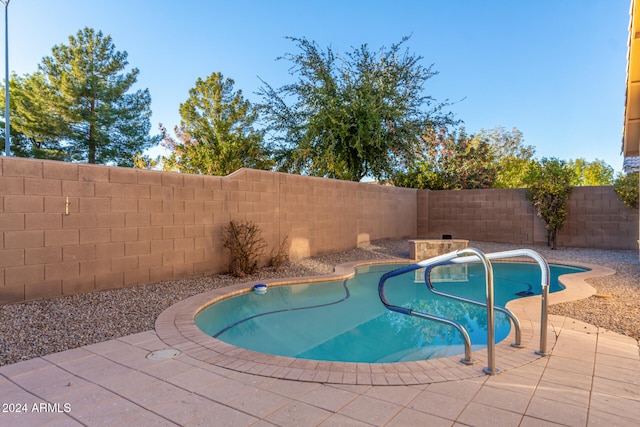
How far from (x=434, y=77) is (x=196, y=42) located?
34.8 ft

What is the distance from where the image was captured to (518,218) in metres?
13.1

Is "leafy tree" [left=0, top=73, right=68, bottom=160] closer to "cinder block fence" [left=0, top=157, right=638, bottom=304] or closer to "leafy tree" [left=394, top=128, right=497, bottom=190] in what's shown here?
"cinder block fence" [left=0, top=157, right=638, bottom=304]

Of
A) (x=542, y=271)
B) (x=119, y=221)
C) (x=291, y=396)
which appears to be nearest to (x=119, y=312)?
(x=119, y=221)

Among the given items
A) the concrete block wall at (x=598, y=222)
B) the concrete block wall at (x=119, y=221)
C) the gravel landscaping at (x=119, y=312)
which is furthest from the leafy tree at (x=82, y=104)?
the concrete block wall at (x=598, y=222)

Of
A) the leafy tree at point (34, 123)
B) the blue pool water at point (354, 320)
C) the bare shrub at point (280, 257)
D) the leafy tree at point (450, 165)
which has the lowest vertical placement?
the blue pool water at point (354, 320)

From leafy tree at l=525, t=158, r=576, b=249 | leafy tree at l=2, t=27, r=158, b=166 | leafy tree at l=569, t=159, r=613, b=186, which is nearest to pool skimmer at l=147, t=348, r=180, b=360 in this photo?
leafy tree at l=525, t=158, r=576, b=249

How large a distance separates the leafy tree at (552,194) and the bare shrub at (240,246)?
30.5ft

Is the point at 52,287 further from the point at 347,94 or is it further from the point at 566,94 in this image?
the point at 566,94

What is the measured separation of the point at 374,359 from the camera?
423 centimetres

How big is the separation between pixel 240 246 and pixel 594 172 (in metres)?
33.1

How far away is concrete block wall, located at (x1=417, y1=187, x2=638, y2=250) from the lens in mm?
11664

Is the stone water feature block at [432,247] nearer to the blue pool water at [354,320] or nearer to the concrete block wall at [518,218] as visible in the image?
the blue pool water at [354,320]

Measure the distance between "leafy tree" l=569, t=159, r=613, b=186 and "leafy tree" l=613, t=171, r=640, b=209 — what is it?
20.0m

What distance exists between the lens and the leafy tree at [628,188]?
10.8 metres
